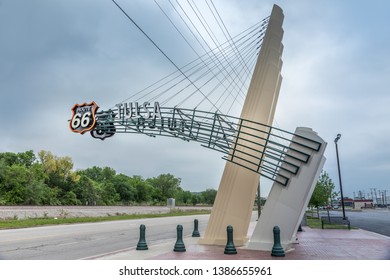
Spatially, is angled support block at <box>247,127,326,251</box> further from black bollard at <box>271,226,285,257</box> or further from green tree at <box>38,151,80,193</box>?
green tree at <box>38,151,80,193</box>

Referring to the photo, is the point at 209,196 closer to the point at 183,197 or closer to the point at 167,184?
the point at 183,197

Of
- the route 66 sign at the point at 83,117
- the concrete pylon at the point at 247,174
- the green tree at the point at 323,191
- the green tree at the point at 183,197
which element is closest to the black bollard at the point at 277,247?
the concrete pylon at the point at 247,174

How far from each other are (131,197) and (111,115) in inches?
3214

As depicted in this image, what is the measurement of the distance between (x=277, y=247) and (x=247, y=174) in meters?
3.87

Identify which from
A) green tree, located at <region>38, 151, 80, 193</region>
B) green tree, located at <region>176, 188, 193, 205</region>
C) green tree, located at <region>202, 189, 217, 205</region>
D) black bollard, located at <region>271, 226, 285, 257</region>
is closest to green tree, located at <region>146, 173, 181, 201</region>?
green tree, located at <region>176, 188, 193, 205</region>

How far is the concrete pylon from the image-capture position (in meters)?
14.8

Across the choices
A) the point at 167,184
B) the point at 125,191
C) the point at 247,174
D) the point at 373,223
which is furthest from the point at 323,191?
the point at 167,184

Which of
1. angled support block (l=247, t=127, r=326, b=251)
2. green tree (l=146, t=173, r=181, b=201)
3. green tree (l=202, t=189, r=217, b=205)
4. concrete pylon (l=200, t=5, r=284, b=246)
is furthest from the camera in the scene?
green tree (l=202, t=189, r=217, b=205)

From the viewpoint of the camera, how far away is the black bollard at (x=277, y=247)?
11422mm

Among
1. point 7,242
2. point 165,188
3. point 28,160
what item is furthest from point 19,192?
point 165,188

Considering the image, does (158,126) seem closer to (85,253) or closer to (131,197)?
(85,253)

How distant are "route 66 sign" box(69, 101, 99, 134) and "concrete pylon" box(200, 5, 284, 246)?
5898mm

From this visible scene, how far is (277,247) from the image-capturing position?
37.8 feet

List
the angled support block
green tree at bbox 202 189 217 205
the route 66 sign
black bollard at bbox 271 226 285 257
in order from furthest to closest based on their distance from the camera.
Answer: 1. green tree at bbox 202 189 217 205
2. the route 66 sign
3. the angled support block
4. black bollard at bbox 271 226 285 257
